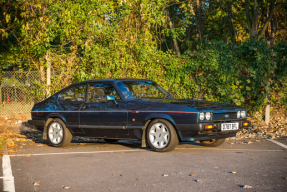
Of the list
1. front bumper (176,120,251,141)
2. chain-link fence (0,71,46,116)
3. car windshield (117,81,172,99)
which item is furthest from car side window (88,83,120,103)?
chain-link fence (0,71,46,116)

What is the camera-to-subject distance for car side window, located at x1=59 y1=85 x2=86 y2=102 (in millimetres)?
8094

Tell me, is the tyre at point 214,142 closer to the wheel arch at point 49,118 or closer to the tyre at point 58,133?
the tyre at point 58,133

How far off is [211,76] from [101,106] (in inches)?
186

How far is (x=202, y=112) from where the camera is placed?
6566mm

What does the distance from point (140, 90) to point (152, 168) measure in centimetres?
255

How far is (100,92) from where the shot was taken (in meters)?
7.87

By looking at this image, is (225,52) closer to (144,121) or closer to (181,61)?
(181,61)

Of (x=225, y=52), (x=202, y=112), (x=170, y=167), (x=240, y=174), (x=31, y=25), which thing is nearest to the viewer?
(x=240, y=174)

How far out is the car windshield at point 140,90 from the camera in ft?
24.8

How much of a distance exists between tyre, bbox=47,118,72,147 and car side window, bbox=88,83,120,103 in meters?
0.93

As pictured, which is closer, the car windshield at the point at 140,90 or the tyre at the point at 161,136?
the tyre at the point at 161,136

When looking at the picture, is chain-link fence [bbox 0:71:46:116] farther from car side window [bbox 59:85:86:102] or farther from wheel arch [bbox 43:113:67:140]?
car side window [bbox 59:85:86:102]

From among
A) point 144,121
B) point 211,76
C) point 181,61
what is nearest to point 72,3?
point 181,61

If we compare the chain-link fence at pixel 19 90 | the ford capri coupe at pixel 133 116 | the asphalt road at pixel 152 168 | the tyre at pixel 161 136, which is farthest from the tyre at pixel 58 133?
the chain-link fence at pixel 19 90
